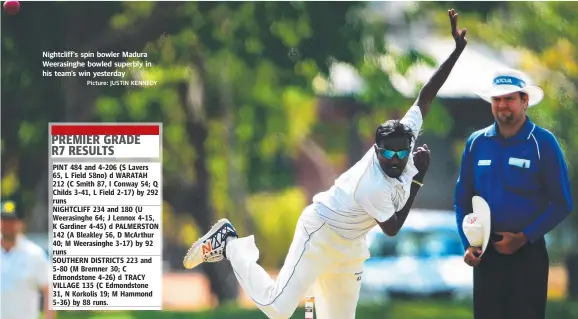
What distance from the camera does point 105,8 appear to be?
6.78m

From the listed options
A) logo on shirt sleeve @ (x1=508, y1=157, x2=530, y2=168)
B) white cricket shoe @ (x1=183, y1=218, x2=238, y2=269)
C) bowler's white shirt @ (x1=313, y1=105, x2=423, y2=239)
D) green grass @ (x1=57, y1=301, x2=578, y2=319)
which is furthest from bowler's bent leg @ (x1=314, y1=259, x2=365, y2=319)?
green grass @ (x1=57, y1=301, x2=578, y2=319)

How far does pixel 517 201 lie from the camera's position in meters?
5.30

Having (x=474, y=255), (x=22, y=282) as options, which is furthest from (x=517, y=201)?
(x=22, y=282)

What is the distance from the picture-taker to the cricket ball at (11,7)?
635 cm

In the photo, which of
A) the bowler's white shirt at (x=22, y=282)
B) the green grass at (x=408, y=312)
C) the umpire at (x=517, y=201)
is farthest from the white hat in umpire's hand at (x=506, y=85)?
the bowler's white shirt at (x=22, y=282)

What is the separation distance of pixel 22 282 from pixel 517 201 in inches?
110

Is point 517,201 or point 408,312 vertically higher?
point 517,201

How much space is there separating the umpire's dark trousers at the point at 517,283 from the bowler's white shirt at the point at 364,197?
609 mm

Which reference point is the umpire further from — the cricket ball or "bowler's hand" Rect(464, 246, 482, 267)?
the cricket ball

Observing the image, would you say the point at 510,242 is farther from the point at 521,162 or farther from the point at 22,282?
the point at 22,282

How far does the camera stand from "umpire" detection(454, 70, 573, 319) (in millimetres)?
5246

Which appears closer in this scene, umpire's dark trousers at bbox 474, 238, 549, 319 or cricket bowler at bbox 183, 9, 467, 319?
cricket bowler at bbox 183, 9, 467, 319

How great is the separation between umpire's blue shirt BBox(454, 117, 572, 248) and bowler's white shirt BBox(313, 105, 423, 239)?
0.42m

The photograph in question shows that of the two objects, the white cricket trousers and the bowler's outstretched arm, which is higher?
the bowler's outstretched arm
